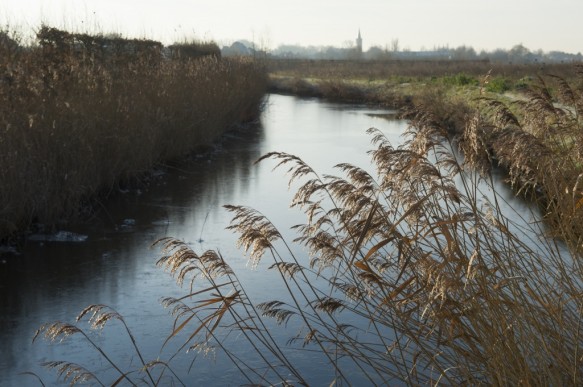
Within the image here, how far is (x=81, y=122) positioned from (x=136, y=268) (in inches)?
110

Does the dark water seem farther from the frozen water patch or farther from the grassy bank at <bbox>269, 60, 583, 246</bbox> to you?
the grassy bank at <bbox>269, 60, 583, 246</bbox>

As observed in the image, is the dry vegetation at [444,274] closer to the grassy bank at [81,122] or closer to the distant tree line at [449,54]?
the grassy bank at [81,122]

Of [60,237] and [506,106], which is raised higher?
[506,106]

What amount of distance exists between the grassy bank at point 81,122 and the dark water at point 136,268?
38cm

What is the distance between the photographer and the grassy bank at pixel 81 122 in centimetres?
751

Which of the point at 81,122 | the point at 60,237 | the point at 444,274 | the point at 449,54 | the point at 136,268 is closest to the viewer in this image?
the point at 444,274

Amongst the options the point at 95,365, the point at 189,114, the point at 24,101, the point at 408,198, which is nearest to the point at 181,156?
the point at 189,114

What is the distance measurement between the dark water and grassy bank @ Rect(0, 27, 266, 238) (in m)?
0.38

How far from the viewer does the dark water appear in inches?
191

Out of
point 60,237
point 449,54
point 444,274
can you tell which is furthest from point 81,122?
point 449,54

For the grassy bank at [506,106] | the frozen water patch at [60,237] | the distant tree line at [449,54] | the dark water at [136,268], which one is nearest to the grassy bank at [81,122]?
the frozen water patch at [60,237]

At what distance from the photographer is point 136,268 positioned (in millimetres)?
6711

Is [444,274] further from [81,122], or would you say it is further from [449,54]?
[449,54]

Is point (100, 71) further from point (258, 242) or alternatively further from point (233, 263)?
point (258, 242)
